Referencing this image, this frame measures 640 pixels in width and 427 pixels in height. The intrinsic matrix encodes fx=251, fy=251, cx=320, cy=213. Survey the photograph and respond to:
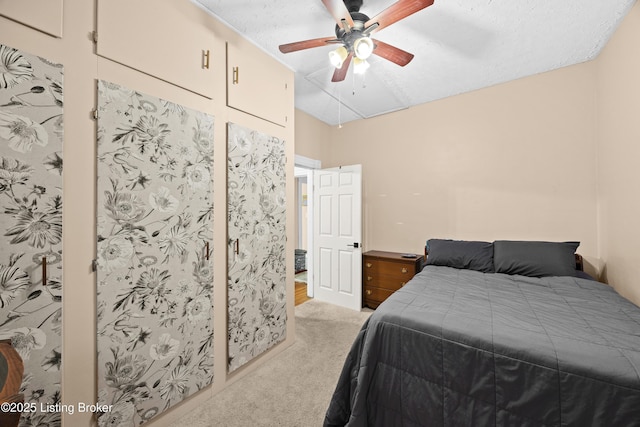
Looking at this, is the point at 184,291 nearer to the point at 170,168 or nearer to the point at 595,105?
the point at 170,168

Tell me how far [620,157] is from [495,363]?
2169mm

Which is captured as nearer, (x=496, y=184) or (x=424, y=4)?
(x=424, y=4)

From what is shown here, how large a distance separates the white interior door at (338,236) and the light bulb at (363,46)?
1975 mm

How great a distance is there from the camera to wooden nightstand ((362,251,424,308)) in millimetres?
3166

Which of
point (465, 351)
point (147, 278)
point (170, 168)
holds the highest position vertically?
point (170, 168)

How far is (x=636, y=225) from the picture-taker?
1.80 m

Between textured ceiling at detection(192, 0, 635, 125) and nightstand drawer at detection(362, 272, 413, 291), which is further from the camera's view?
nightstand drawer at detection(362, 272, 413, 291)

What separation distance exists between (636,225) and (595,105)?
4.65 feet

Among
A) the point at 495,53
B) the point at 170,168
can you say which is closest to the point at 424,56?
the point at 495,53

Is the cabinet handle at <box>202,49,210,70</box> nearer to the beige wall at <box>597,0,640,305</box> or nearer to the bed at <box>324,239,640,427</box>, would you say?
the bed at <box>324,239,640,427</box>

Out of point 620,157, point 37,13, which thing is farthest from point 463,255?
point 37,13

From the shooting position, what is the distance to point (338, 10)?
1453 millimetres

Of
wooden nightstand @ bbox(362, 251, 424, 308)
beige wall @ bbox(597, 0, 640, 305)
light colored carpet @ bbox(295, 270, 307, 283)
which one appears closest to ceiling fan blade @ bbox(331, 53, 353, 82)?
beige wall @ bbox(597, 0, 640, 305)

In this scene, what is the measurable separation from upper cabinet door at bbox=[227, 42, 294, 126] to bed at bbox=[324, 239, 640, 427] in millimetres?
1864
